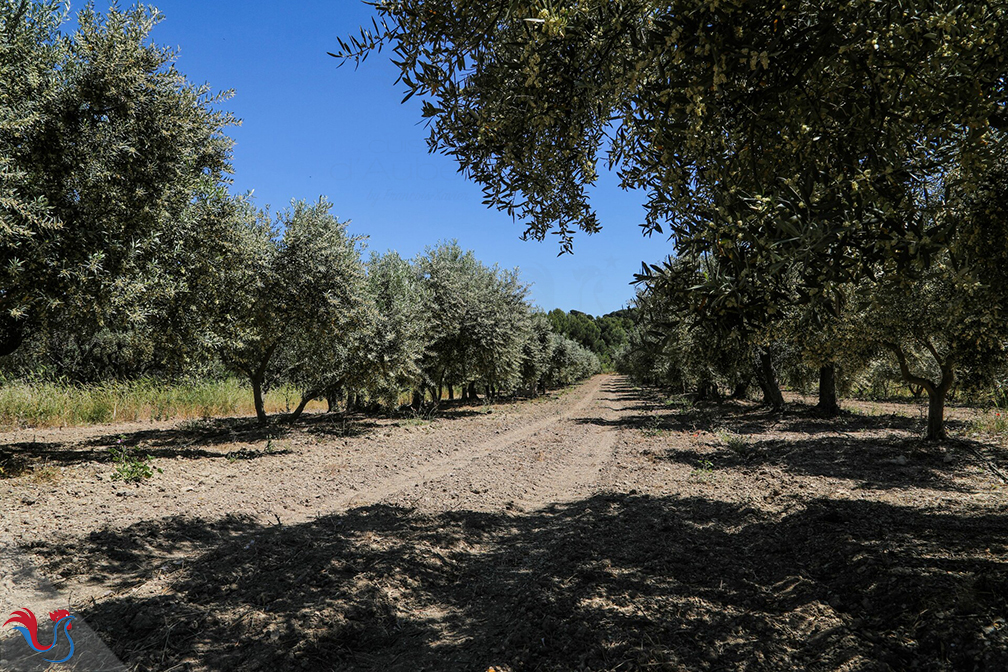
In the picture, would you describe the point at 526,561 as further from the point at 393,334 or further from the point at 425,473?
the point at 393,334

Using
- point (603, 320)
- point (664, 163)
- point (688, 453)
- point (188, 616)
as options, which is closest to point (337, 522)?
point (188, 616)

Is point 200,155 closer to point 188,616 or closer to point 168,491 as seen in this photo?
point 168,491

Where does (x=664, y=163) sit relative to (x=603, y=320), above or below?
below

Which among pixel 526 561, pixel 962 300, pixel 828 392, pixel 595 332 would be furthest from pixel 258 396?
pixel 595 332

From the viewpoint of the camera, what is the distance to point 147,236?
1062 centimetres

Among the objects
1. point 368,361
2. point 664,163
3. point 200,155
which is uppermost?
point 200,155

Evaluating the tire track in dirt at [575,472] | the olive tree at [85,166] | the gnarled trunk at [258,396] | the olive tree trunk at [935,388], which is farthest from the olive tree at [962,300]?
the gnarled trunk at [258,396]

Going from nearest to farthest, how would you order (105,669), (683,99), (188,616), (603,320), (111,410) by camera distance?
(683,99), (105,669), (188,616), (111,410), (603,320)

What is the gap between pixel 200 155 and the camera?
1239cm

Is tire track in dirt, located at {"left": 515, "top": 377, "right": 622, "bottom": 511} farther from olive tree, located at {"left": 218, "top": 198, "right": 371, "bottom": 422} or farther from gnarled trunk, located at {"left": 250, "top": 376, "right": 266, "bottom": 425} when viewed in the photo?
gnarled trunk, located at {"left": 250, "top": 376, "right": 266, "bottom": 425}

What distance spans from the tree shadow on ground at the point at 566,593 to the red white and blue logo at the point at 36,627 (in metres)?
0.18

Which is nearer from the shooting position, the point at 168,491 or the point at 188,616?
the point at 188,616

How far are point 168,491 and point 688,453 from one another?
12.0 m

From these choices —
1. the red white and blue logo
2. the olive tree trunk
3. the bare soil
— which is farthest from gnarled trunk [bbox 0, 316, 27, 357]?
the olive tree trunk
